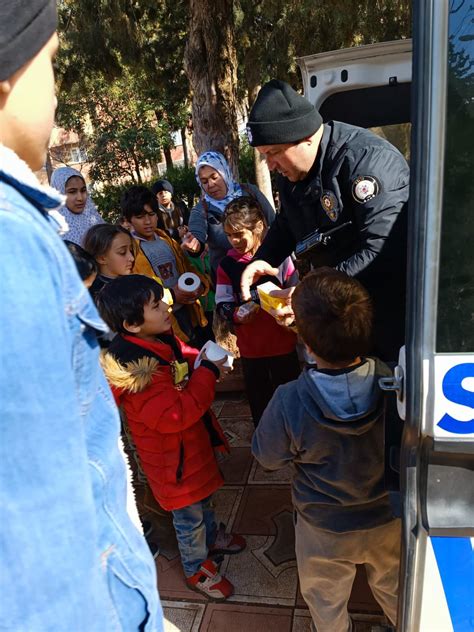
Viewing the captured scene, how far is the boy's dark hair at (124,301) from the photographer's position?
1893 millimetres

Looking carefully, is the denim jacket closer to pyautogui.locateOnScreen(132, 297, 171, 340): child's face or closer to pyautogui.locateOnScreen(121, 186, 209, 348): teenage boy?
pyautogui.locateOnScreen(132, 297, 171, 340): child's face

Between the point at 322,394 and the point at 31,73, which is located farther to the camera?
the point at 322,394

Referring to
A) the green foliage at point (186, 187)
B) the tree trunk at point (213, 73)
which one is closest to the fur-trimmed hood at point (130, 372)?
the tree trunk at point (213, 73)

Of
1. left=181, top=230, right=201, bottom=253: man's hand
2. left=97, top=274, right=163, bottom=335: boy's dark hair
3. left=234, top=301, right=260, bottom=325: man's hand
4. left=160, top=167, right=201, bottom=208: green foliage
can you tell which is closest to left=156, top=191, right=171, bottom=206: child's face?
left=181, top=230, right=201, bottom=253: man's hand

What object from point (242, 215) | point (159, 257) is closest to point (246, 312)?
point (242, 215)

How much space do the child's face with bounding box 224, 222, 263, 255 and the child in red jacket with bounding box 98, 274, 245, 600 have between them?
0.71 m

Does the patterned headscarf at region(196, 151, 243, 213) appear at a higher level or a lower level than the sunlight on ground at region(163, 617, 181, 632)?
higher

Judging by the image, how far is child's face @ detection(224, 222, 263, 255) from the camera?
2576 millimetres

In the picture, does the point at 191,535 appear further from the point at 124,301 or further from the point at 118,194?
the point at 118,194

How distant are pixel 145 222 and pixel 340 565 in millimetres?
2519

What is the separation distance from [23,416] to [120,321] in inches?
52.2

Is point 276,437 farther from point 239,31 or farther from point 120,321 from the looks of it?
point 239,31

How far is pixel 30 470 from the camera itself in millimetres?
618

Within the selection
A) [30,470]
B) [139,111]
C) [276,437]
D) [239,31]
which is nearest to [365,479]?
[276,437]
